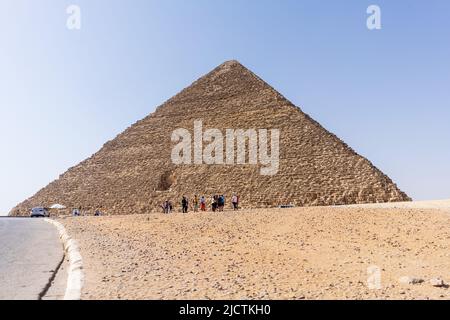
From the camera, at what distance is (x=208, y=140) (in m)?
63.0

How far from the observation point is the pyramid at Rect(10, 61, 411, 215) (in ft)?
156

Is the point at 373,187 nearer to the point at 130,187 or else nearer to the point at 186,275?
the point at 130,187

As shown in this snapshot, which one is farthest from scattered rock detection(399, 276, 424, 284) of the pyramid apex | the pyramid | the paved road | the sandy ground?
the pyramid apex

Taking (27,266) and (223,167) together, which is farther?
(223,167)

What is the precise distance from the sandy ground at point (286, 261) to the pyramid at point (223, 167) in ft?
107
